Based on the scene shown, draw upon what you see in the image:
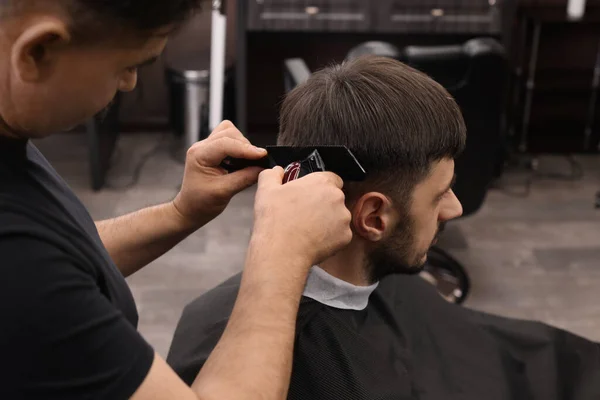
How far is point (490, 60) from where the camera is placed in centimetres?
210

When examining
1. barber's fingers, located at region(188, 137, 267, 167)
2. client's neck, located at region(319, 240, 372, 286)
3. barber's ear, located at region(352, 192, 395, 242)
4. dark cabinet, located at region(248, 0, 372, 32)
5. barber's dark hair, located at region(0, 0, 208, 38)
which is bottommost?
client's neck, located at region(319, 240, 372, 286)

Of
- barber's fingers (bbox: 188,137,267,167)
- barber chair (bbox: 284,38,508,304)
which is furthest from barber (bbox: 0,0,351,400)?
barber chair (bbox: 284,38,508,304)

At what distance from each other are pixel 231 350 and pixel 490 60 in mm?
1521

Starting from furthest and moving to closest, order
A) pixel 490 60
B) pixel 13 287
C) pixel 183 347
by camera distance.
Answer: pixel 490 60, pixel 183 347, pixel 13 287

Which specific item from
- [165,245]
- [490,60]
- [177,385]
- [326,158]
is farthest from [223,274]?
[177,385]

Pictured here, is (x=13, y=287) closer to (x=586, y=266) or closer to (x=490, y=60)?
(x=490, y=60)

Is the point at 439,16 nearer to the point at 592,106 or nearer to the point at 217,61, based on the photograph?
the point at 217,61

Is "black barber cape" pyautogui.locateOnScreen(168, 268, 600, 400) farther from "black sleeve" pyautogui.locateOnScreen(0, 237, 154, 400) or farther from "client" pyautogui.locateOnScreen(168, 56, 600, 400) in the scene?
"black sleeve" pyautogui.locateOnScreen(0, 237, 154, 400)

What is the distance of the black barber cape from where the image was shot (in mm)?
1248

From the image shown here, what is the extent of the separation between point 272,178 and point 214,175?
8.3 inches

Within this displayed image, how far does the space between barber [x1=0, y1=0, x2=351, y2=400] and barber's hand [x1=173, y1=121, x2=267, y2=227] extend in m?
0.21

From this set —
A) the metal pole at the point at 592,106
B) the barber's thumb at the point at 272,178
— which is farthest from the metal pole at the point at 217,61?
the barber's thumb at the point at 272,178

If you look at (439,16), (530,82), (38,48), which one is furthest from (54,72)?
(530,82)

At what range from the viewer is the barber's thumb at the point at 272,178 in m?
0.93
